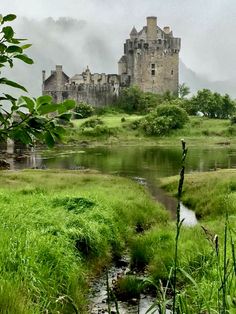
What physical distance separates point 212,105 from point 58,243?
103050mm

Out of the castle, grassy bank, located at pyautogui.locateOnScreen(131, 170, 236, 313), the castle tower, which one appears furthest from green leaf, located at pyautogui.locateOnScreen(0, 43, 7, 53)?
the castle tower

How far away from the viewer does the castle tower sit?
130125mm

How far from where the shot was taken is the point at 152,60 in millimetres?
131125

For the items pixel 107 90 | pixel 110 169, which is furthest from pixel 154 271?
pixel 107 90

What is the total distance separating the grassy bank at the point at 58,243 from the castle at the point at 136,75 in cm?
10534

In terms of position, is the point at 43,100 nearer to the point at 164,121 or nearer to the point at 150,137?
the point at 150,137

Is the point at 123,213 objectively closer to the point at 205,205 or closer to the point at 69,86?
the point at 205,205

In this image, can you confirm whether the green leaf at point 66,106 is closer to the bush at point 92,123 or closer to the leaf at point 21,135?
the leaf at point 21,135

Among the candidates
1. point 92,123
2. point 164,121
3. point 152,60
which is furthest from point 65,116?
point 152,60

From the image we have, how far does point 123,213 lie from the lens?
65.6 feet

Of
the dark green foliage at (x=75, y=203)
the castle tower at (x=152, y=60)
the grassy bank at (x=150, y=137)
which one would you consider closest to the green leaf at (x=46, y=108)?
the dark green foliage at (x=75, y=203)

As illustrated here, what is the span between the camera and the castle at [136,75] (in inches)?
5025

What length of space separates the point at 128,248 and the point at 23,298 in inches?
359

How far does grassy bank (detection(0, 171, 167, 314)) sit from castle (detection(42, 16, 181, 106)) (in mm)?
105338
